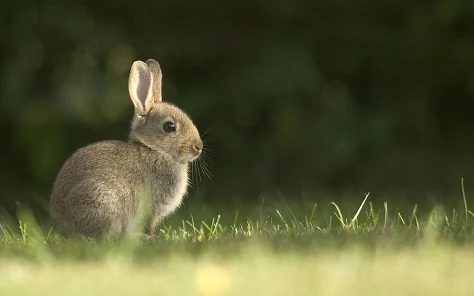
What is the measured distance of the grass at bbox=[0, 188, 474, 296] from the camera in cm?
439

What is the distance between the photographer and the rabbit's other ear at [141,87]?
7566mm

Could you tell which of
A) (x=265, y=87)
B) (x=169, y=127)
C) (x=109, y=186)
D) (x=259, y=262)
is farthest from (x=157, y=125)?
(x=265, y=87)

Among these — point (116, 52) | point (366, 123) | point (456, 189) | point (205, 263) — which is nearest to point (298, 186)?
point (366, 123)

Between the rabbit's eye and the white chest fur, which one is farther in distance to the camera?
the rabbit's eye

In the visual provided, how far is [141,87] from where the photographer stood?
301 inches

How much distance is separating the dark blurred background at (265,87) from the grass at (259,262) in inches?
194

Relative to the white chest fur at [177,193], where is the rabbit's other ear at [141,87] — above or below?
above

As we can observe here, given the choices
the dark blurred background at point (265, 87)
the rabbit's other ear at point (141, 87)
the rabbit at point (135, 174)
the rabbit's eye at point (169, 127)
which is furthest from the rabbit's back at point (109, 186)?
the dark blurred background at point (265, 87)

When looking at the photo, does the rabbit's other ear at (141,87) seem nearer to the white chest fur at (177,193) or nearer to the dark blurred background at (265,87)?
the white chest fur at (177,193)

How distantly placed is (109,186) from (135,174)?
33 centimetres

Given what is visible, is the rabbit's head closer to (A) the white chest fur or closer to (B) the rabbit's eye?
(B) the rabbit's eye

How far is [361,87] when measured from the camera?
12.2 metres

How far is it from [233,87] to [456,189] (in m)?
2.83

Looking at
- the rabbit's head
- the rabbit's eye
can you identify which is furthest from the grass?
the rabbit's eye
